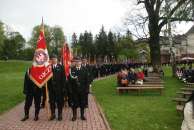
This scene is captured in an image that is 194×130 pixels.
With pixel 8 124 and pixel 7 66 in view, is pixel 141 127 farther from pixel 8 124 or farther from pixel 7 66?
pixel 7 66

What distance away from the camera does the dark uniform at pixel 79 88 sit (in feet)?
49.0

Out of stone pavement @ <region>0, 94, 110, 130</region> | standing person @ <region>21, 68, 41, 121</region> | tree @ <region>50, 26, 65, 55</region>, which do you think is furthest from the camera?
tree @ <region>50, 26, 65, 55</region>

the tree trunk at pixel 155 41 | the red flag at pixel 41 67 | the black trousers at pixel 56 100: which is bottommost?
the black trousers at pixel 56 100

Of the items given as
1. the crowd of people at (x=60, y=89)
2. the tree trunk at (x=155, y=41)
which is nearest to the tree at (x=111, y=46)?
the tree trunk at (x=155, y=41)

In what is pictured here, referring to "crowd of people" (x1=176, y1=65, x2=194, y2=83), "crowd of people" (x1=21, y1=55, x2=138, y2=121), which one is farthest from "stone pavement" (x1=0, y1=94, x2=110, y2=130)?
"crowd of people" (x1=176, y1=65, x2=194, y2=83)

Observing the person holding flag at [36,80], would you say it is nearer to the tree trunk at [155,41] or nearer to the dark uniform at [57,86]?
the dark uniform at [57,86]

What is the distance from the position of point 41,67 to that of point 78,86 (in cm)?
151

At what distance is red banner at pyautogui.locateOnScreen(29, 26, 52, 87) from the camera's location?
49.2 feet

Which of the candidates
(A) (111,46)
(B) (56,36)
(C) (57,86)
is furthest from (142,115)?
(B) (56,36)

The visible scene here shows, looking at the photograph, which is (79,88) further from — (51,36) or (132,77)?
(51,36)

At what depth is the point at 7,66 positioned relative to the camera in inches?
3819

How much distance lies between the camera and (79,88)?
48.9ft

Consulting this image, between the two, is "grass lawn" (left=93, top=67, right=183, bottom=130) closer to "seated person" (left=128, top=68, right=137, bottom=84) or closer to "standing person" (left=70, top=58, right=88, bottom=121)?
"standing person" (left=70, top=58, right=88, bottom=121)

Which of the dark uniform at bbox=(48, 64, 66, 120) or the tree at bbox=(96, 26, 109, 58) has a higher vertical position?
the tree at bbox=(96, 26, 109, 58)
